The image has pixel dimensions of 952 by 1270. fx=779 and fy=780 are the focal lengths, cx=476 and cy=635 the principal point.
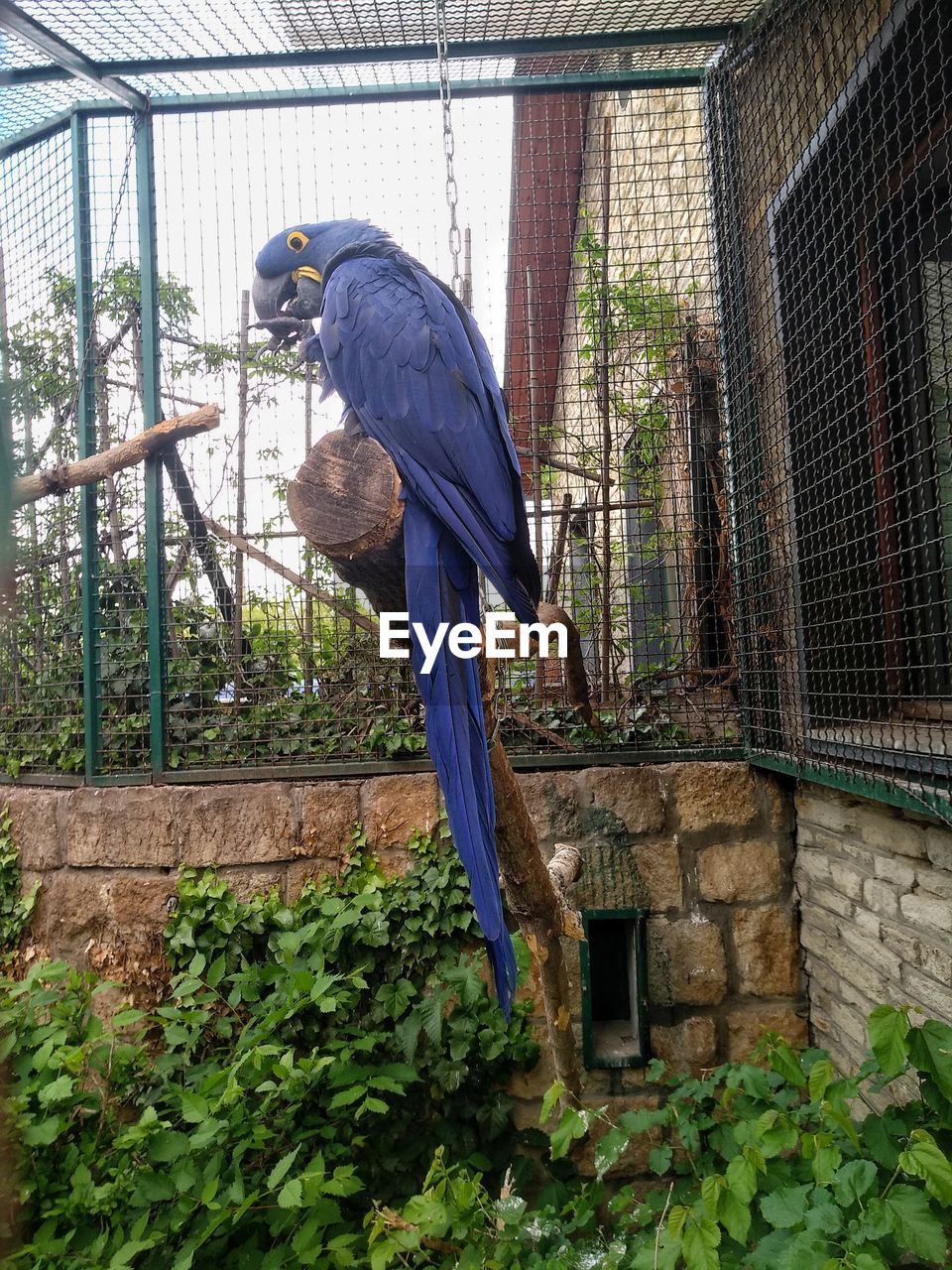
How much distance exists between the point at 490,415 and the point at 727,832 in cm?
166

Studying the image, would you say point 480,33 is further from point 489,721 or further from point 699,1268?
point 699,1268

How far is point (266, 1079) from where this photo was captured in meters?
2.02

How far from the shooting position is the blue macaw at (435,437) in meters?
1.21

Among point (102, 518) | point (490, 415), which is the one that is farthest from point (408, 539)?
point (102, 518)

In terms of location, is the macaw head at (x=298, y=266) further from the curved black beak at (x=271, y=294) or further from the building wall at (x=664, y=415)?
the building wall at (x=664, y=415)

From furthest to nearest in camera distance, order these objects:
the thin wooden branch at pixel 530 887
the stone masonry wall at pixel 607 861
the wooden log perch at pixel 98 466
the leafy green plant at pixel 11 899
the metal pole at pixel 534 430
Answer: the leafy green plant at pixel 11 899
the metal pole at pixel 534 430
the stone masonry wall at pixel 607 861
the wooden log perch at pixel 98 466
the thin wooden branch at pixel 530 887

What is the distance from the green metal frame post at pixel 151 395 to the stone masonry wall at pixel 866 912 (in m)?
2.18

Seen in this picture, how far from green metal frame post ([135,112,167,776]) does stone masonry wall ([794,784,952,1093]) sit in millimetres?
2180

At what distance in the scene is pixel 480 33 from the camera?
2.67 metres

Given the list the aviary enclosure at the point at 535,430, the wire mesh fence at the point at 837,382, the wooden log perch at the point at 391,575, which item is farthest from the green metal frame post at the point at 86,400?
the wire mesh fence at the point at 837,382

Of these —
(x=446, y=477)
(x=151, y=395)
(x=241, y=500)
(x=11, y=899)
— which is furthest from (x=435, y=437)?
(x=11, y=899)

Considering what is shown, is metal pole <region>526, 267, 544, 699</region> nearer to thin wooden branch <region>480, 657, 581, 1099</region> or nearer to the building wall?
the building wall

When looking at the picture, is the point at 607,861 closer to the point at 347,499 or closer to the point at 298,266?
the point at 347,499

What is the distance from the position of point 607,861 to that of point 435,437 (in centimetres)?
160
